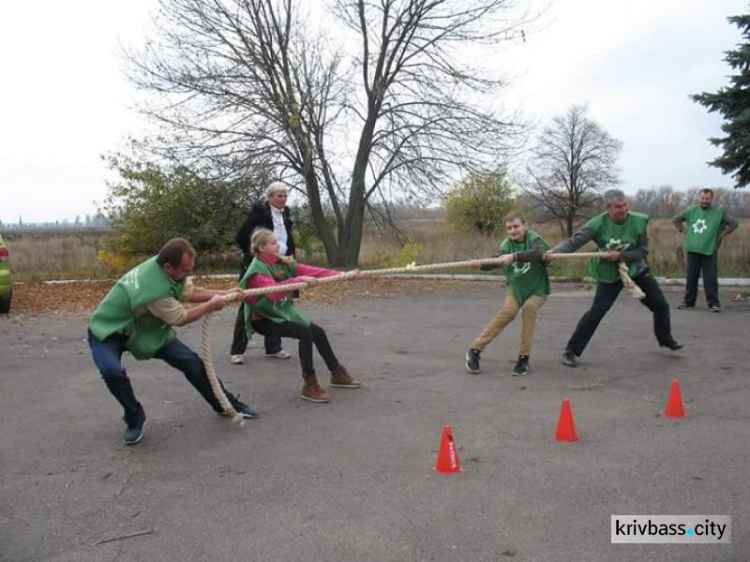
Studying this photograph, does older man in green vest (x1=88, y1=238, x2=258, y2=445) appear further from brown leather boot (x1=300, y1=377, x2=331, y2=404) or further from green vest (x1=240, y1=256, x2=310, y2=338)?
brown leather boot (x1=300, y1=377, x2=331, y2=404)

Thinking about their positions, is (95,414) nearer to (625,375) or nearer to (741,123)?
(625,375)

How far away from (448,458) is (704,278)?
27.1ft

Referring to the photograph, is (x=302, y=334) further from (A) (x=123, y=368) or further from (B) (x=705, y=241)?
(B) (x=705, y=241)

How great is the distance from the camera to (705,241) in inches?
425

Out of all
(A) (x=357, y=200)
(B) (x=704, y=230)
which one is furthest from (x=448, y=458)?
(A) (x=357, y=200)

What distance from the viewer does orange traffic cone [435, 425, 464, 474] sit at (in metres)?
4.16

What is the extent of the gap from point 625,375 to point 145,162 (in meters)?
16.3

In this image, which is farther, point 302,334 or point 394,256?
point 394,256

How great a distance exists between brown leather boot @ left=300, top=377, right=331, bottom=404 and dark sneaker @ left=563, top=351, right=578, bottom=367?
271cm

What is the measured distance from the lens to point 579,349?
719cm

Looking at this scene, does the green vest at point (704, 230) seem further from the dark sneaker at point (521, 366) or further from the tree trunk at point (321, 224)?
the tree trunk at point (321, 224)

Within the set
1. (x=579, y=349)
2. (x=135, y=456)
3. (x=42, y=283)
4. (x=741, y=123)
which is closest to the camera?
(x=135, y=456)

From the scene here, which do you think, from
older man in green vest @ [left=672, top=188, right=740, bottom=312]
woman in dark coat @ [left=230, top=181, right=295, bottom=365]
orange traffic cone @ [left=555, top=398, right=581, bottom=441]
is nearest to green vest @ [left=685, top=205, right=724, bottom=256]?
older man in green vest @ [left=672, top=188, right=740, bottom=312]

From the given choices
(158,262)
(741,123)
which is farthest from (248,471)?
(741,123)
